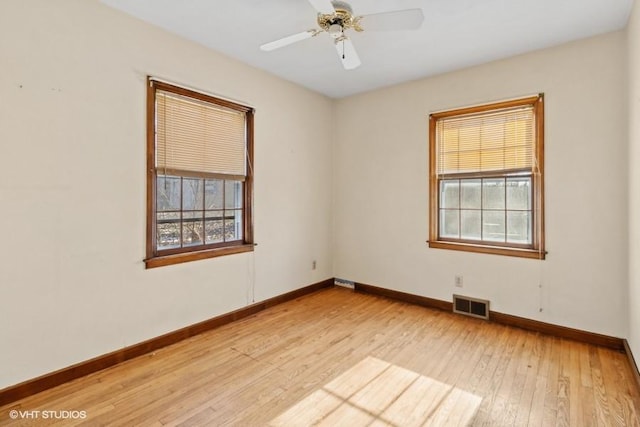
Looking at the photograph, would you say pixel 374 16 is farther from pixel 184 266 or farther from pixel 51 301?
pixel 51 301

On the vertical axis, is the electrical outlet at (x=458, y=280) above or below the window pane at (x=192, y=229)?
below

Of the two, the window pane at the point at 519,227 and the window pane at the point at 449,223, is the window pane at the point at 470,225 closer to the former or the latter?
the window pane at the point at 449,223

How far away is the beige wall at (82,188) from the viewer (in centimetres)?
206

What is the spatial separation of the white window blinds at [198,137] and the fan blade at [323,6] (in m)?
1.57

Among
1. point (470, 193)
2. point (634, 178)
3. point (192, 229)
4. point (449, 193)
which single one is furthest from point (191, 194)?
point (634, 178)

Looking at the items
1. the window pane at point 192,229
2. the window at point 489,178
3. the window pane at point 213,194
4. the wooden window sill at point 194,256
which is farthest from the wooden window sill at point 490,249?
the window pane at point 192,229

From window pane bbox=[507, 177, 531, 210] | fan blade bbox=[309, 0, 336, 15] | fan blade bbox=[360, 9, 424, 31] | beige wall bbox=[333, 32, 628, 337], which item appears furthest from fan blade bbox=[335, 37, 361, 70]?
window pane bbox=[507, 177, 531, 210]

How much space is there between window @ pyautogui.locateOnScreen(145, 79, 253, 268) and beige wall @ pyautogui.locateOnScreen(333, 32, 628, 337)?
1657 millimetres

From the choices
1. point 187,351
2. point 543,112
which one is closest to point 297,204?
point 187,351

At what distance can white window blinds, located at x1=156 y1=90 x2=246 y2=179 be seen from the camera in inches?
112

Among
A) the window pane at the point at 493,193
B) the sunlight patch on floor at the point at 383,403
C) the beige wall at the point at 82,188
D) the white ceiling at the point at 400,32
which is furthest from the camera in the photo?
the window pane at the point at 493,193

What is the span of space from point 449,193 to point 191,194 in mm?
2787

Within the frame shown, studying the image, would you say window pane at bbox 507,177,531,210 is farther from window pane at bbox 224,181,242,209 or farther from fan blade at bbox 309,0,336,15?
window pane at bbox 224,181,242,209

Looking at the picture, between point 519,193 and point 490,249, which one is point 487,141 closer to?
point 519,193
